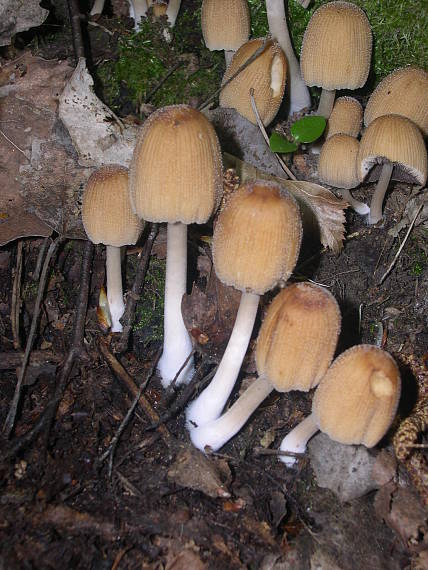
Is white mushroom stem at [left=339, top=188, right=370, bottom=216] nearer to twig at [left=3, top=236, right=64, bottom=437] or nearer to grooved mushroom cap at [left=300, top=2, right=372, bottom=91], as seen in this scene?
grooved mushroom cap at [left=300, top=2, right=372, bottom=91]

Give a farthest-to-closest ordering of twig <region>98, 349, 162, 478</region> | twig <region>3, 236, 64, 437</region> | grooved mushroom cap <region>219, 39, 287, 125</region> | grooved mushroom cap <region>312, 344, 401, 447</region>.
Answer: grooved mushroom cap <region>219, 39, 287, 125</region> → twig <region>3, 236, 64, 437</region> → twig <region>98, 349, 162, 478</region> → grooved mushroom cap <region>312, 344, 401, 447</region>

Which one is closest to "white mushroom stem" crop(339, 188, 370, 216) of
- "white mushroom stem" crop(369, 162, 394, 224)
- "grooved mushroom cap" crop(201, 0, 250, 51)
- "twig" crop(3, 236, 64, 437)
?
"white mushroom stem" crop(369, 162, 394, 224)

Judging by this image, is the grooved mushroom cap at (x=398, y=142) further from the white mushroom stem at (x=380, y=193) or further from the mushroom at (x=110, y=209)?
the mushroom at (x=110, y=209)

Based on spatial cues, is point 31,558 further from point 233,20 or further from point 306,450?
point 233,20

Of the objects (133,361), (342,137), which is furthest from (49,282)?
(342,137)

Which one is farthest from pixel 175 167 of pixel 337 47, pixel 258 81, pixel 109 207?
pixel 337 47

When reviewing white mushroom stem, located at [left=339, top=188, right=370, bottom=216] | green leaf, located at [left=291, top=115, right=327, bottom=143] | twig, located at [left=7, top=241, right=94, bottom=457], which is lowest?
twig, located at [left=7, top=241, right=94, bottom=457]
